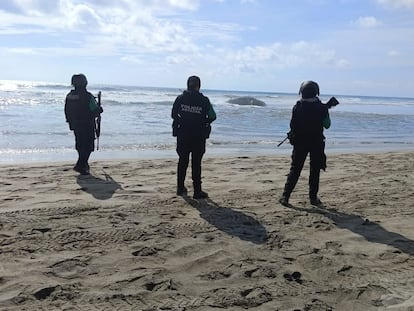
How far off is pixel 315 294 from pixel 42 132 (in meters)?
14.1

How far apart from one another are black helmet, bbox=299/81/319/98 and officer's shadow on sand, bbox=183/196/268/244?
190 centimetres

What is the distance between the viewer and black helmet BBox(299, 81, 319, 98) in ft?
22.5

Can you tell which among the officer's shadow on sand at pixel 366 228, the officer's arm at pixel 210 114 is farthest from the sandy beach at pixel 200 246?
the officer's arm at pixel 210 114

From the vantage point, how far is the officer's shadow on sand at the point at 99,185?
7.45 meters

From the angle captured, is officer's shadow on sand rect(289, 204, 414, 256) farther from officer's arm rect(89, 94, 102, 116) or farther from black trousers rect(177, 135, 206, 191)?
officer's arm rect(89, 94, 102, 116)

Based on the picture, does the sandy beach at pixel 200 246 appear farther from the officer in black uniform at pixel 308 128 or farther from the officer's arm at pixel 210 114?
the officer's arm at pixel 210 114

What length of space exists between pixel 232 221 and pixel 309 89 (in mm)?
2170

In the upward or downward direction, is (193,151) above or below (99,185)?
above

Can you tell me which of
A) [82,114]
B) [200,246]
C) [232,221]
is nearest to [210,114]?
[232,221]

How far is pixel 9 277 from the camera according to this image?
13.8 feet

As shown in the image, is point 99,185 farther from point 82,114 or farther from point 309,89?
point 309,89

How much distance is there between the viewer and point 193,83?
7.20 m

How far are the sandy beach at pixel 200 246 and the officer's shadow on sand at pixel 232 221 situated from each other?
1cm

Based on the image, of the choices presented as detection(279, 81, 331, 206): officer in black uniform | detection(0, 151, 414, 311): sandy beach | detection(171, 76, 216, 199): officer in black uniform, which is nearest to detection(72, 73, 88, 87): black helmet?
detection(0, 151, 414, 311): sandy beach
